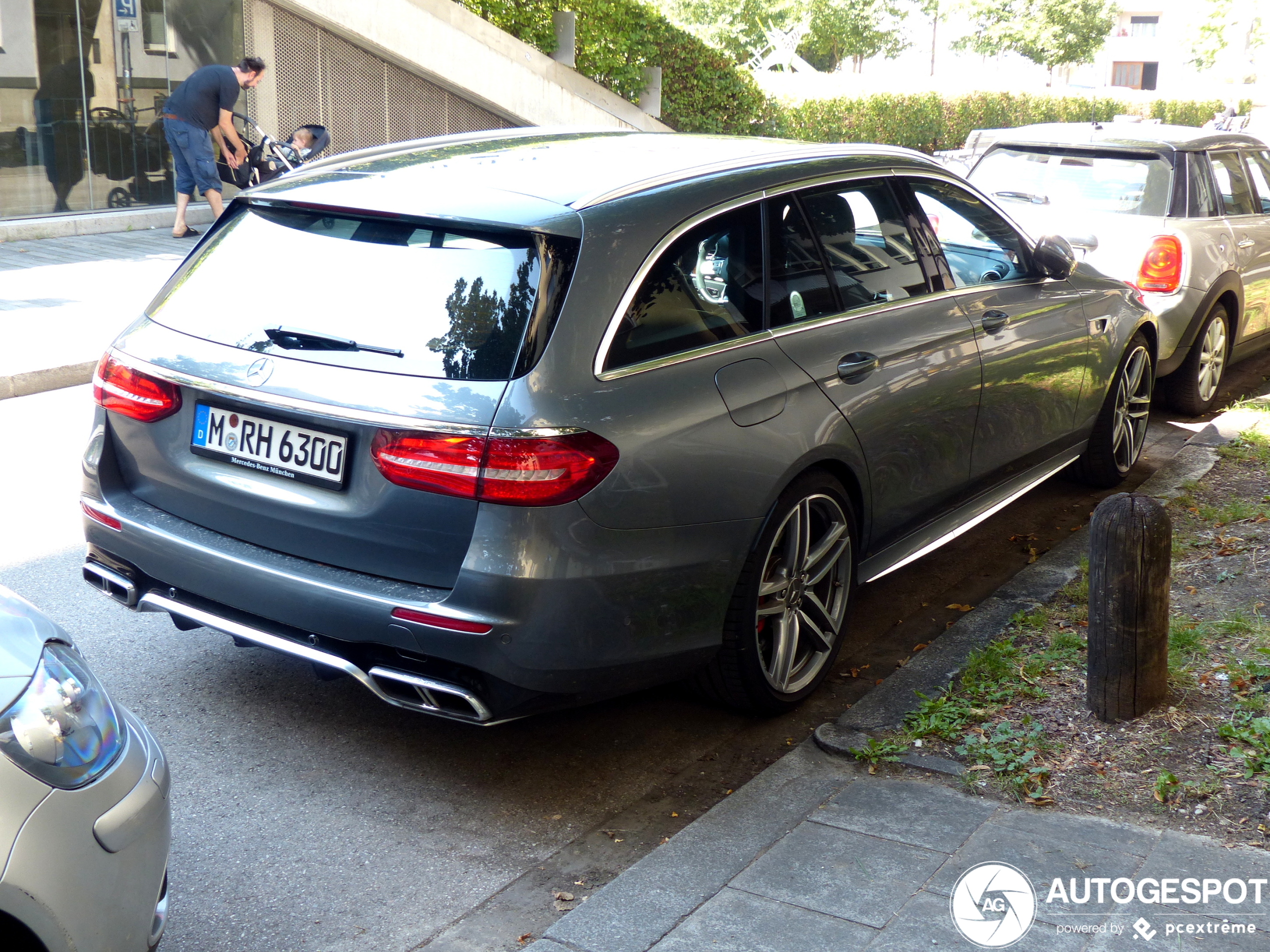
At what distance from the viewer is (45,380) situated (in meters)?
8.02

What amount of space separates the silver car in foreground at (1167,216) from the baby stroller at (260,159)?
28.3 feet

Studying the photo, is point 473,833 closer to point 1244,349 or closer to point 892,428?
point 892,428

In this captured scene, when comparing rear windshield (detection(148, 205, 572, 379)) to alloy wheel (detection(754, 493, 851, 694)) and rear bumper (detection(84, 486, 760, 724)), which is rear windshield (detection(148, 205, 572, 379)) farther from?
alloy wheel (detection(754, 493, 851, 694))

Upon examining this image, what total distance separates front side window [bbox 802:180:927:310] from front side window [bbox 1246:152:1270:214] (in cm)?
519

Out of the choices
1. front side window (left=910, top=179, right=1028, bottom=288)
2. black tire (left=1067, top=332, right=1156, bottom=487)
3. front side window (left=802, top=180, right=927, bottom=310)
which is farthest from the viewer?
black tire (left=1067, top=332, right=1156, bottom=487)

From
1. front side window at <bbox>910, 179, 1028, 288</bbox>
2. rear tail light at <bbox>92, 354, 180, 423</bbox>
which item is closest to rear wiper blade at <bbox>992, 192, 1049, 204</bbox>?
front side window at <bbox>910, 179, 1028, 288</bbox>

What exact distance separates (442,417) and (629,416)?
482 millimetres

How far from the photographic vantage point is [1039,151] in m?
8.15

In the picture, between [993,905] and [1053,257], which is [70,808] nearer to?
[993,905]

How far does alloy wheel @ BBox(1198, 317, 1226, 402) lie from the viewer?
801 cm

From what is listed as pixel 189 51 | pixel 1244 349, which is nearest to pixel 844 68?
pixel 189 51

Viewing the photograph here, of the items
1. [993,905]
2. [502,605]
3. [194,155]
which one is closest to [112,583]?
[502,605]

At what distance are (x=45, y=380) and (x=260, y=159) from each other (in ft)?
23.4

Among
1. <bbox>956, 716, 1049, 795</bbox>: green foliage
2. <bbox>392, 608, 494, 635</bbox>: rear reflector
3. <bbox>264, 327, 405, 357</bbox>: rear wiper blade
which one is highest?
<bbox>264, 327, 405, 357</bbox>: rear wiper blade
